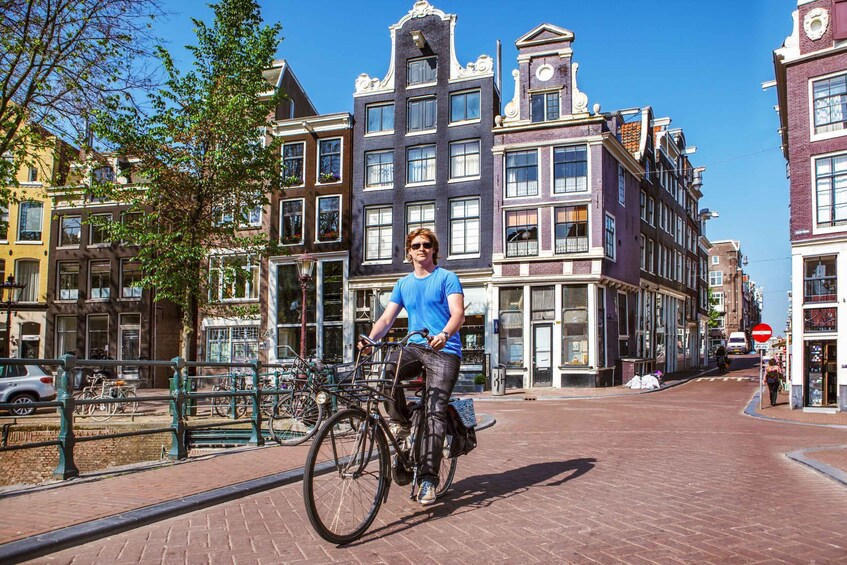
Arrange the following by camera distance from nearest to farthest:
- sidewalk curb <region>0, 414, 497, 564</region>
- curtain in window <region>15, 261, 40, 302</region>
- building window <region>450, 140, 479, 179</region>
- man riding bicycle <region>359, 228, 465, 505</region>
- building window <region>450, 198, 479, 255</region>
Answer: sidewalk curb <region>0, 414, 497, 564</region>
man riding bicycle <region>359, 228, 465, 505</region>
building window <region>450, 198, 479, 255</region>
building window <region>450, 140, 479, 179</region>
curtain in window <region>15, 261, 40, 302</region>

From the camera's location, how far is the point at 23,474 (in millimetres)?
14523

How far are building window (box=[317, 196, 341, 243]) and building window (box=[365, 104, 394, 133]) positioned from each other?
350 cm

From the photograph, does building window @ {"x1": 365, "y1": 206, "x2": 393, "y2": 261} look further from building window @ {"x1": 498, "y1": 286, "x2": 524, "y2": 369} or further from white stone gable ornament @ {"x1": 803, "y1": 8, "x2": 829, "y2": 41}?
white stone gable ornament @ {"x1": 803, "y1": 8, "x2": 829, "y2": 41}

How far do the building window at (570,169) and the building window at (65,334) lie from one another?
24.0 m

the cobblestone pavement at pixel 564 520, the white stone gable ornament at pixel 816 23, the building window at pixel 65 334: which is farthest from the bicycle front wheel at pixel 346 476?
the building window at pixel 65 334

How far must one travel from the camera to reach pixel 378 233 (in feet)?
102

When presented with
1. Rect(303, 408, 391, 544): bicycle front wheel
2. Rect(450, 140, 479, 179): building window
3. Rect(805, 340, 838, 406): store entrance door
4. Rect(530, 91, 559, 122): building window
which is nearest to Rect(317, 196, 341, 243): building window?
Rect(450, 140, 479, 179): building window

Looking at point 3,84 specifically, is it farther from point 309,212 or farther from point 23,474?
point 309,212

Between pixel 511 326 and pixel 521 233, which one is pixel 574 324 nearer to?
pixel 511 326

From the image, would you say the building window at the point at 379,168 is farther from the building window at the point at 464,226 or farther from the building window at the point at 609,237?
the building window at the point at 609,237

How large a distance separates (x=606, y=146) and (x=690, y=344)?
25.2m

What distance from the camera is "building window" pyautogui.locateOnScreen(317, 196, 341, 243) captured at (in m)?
31.7

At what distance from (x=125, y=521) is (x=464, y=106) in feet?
89.0

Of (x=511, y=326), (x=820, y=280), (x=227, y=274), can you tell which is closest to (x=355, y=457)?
(x=227, y=274)
